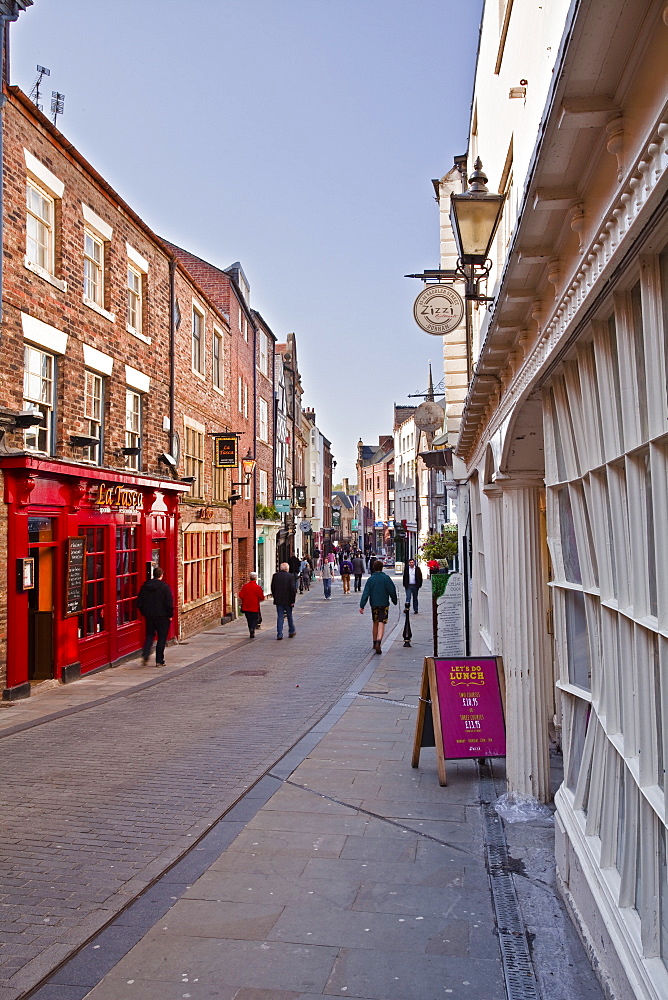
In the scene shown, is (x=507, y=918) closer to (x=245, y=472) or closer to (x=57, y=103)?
(x=57, y=103)

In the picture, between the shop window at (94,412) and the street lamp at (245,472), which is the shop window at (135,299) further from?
the street lamp at (245,472)

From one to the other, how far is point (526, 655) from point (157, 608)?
1021cm

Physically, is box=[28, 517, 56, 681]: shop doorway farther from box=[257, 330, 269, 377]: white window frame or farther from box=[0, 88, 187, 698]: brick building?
box=[257, 330, 269, 377]: white window frame

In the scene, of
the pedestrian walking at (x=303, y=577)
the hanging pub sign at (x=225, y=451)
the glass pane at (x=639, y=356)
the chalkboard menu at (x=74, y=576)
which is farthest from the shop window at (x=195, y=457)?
the glass pane at (x=639, y=356)

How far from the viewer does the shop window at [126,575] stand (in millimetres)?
15914

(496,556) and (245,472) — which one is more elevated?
(245,472)

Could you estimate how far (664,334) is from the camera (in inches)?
99.7

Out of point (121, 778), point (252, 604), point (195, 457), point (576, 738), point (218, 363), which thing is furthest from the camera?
point (218, 363)

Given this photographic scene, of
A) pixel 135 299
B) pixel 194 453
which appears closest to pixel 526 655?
pixel 135 299

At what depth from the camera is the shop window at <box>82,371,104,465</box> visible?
47.6 ft

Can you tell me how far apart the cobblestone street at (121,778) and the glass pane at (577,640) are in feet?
9.61

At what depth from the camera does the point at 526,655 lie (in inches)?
241

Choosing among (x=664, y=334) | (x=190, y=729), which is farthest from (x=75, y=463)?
(x=664, y=334)

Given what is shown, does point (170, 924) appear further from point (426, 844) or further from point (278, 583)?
point (278, 583)
